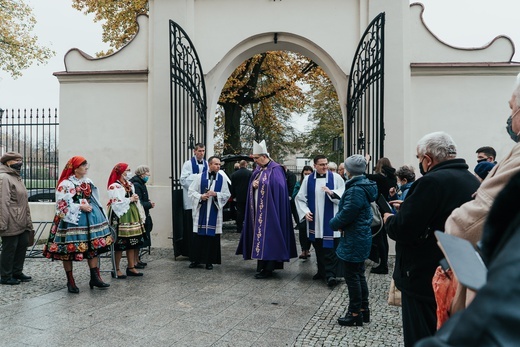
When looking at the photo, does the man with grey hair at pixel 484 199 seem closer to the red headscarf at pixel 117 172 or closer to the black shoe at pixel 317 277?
the black shoe at pixel 317 277

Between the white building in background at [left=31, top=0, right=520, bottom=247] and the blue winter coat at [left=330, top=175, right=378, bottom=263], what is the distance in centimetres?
412

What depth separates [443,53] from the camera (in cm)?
850

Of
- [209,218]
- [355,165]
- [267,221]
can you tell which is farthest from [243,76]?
[355,165]

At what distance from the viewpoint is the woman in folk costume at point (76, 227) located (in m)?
5.50

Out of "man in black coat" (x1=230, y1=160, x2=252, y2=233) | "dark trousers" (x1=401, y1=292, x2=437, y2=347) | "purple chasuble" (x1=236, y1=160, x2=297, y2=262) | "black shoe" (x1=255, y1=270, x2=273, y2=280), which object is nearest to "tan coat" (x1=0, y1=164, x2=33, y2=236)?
"purple chasuble" (x1=236, y1=160, x2=297, y2=262)

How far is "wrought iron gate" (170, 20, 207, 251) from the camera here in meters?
7.82

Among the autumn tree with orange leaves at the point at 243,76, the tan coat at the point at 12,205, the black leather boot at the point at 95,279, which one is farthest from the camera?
the autumn tree with orange leaves at the point at 243,76

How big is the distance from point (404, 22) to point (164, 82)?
4903 millimetres

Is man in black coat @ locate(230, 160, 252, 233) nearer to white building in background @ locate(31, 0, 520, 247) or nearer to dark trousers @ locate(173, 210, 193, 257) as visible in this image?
white building in background @ locate(31, 0, 520, 247)

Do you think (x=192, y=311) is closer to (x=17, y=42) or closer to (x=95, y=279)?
(x=95, y=279)

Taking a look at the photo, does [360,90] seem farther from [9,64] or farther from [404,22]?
[9,64]

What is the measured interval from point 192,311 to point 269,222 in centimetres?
216

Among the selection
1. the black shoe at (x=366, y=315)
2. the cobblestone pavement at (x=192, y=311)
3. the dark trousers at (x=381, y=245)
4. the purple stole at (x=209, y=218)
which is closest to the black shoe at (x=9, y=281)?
the cobblestone pavement at (x=192, y=311)

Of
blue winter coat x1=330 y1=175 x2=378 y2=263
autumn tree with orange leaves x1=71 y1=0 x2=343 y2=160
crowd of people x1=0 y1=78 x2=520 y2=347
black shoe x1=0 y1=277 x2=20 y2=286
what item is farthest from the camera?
autumn tree with orange leaves x1=71 y1=0 x2=343 y2=160
